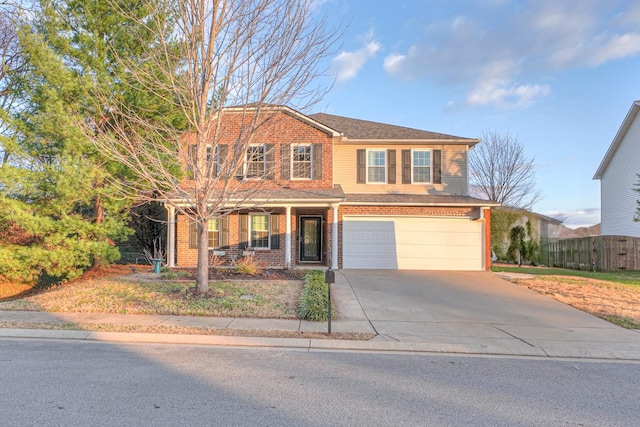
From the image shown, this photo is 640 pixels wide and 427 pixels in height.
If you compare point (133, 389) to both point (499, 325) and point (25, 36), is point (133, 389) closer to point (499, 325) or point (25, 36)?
point (499, 325)

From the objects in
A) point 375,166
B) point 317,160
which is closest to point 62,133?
point 317,160

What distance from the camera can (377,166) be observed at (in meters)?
16.4

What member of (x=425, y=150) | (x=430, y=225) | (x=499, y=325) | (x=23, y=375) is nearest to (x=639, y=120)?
(x=425, y=150)

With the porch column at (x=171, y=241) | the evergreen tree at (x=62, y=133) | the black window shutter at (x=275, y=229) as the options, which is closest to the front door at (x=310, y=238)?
the black window shutter at (x=275, y=229)

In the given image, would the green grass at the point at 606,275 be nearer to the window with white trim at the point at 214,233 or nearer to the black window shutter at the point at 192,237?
the window with white trim at the point at 214,233

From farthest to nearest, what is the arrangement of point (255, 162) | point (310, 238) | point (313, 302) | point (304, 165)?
point (310, 238), point (304, 165), point (255, 162), point (313, 302)

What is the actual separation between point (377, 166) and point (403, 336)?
1072 centimetres

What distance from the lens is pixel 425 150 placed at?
16406 millimetres

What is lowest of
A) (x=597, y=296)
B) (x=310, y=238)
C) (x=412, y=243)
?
(x=597, y=296)

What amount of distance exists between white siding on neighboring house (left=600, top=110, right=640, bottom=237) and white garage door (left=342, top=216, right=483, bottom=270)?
12.3 m

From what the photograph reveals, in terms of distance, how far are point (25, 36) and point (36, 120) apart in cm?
238

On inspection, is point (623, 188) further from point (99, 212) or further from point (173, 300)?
point (99, 212)

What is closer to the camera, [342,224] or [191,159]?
[191,159]

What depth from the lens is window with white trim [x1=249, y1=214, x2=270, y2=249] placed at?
1548cm
